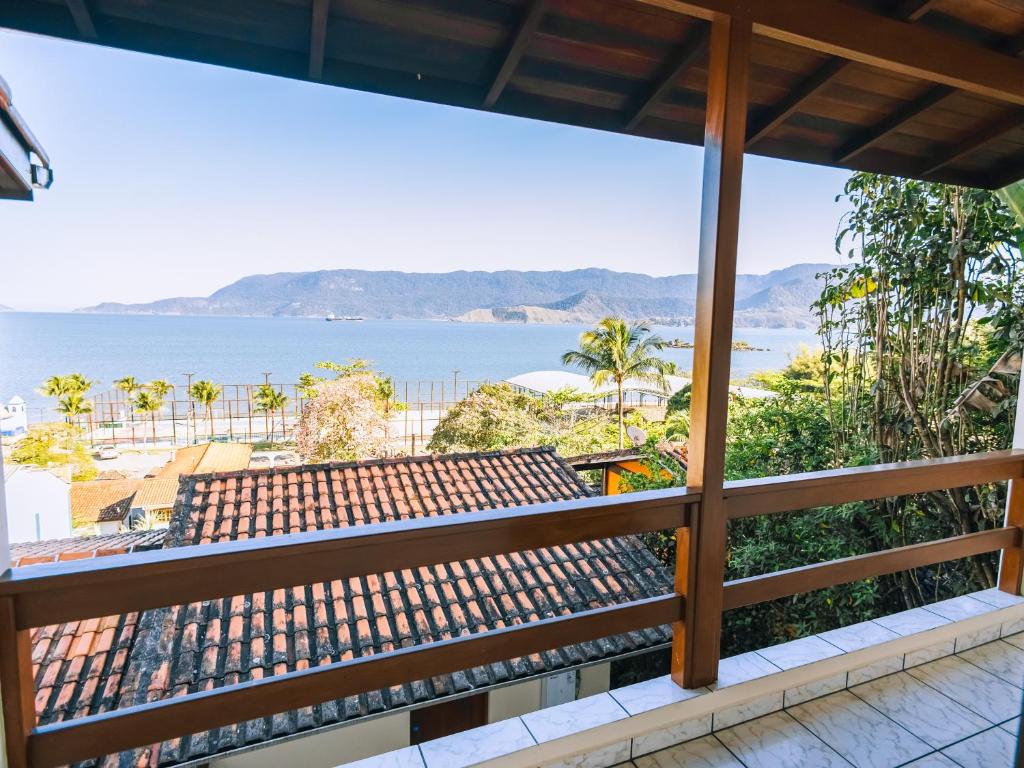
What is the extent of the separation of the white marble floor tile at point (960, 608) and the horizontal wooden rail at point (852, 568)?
22 cm

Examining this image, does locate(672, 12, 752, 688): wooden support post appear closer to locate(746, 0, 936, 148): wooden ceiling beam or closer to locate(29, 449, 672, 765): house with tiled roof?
locate(746, 0, 936, 148): wooden ceiling beam

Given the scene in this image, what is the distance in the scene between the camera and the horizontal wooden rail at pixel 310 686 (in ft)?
3.83

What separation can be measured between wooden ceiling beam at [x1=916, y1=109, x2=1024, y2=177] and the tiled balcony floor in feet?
6.43

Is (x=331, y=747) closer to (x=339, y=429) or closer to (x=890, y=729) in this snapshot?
(x=890, y=729)

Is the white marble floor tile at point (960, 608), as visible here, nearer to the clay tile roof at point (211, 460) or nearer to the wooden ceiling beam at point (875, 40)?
the wooden ceiling beam at point (875, 40)

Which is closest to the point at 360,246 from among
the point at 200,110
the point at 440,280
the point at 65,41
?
the point at 440,280

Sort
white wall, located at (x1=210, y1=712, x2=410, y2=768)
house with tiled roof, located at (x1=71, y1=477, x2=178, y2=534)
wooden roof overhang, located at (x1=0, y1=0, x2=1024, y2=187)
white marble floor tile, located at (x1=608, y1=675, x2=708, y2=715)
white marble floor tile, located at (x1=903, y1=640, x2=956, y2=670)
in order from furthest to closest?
house with tiled roof, located at (x1=71, y1=477, x2=178, y2=534), white wall, located at (x1=210, y1=712, x2=410, y2=768), white marble floor tile, located at (x1=903, y1=640, x2=956, y2=670), white marble floor tile, located at (x1=608, y1=675, x2=708, y2=715), wooden roof overhang, located at (x1=0, y1=0, x2=1024, y2=187)

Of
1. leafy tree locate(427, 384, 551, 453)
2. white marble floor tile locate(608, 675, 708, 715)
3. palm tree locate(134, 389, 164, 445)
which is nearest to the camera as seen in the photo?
white marble floor tile locate(608, 675, 708, 715)

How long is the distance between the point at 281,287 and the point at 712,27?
47.8 meters

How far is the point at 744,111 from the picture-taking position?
1568 millimetres

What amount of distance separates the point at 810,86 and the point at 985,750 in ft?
6.77

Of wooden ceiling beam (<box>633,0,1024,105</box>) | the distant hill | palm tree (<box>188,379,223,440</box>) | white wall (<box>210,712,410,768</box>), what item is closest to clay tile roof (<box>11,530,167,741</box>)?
white wall (<box>210,712,410,768</box>)

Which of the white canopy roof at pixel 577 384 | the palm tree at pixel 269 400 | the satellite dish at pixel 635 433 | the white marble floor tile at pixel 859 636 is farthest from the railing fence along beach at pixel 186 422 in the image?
the white marble floor tile at pixel 859 636

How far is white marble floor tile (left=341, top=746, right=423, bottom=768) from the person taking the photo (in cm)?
147
